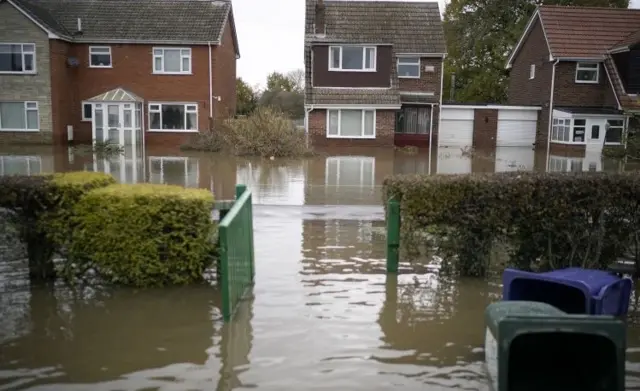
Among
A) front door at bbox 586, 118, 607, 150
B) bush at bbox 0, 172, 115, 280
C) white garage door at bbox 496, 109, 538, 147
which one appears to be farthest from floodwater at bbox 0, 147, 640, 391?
white garage door at bbox 496, 109, 538, 147

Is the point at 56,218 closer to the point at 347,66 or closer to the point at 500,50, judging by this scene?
the point at 347,66

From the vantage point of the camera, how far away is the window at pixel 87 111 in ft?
108

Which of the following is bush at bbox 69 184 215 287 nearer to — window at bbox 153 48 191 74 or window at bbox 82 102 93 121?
window at bbox 153 48 191 74

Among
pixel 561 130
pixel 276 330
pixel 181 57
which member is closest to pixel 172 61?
pixel 181 57

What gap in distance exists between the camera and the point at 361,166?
23.5 m

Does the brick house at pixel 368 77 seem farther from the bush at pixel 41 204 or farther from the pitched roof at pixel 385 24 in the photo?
the bush at pixel 41 204

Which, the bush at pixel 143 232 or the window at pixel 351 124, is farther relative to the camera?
the window at pixel 351 124

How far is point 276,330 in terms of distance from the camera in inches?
231

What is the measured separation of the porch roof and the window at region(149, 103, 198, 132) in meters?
1.16

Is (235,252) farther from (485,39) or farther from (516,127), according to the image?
(485,39)

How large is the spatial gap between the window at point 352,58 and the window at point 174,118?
7996mm

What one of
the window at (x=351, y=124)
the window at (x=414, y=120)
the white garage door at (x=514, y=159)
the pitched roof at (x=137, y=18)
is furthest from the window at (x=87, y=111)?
the white garage door at (x=514, y=159)

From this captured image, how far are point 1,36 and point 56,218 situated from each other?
2772 centimetres

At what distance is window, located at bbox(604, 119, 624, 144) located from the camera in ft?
109
